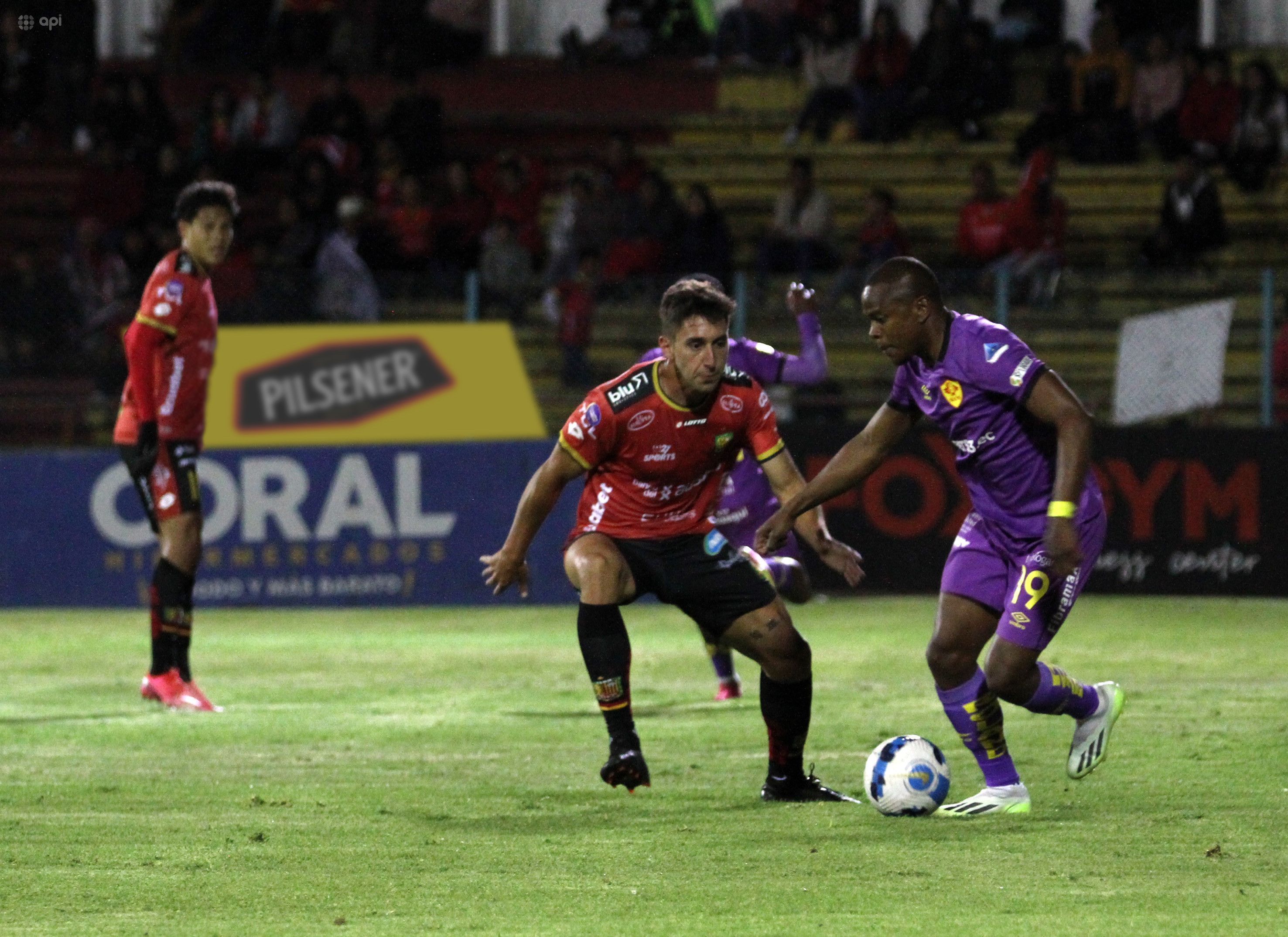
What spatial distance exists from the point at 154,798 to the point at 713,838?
2277 mm

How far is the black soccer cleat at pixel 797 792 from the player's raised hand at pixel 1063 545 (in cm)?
135

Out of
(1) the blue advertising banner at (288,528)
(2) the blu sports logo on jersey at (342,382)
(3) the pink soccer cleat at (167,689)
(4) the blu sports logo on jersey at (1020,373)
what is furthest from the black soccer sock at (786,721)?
(2) the blu sports logo on jersey at (342,382)

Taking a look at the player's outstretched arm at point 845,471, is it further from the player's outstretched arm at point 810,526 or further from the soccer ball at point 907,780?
the soccer ball at point 907,780

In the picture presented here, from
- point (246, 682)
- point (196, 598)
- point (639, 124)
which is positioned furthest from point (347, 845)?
point (639, 124)

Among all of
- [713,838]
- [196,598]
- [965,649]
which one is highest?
[965,649]

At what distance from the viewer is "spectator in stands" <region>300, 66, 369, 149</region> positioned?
850 inches

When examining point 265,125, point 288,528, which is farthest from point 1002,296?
point 265,125

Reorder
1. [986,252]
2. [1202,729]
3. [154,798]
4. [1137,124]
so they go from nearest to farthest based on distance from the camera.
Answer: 1. [154,798]
2. [1202,729]
3. [986,252]
4. [1137,124]

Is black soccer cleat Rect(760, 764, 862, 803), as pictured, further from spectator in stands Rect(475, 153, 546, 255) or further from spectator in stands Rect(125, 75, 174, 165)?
spectator in stands Rect(125, 75, 174, 165)

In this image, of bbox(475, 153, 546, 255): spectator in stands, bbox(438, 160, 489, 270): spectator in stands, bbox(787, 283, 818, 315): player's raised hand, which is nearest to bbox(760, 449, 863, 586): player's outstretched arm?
bbox(787, 283, 818, 315): player's raised hand

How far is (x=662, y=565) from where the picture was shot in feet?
24.9

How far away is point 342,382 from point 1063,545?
10.7 meters

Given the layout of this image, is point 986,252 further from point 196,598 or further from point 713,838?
point 713,838

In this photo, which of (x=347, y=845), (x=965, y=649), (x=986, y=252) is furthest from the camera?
(x=986, y=252)
